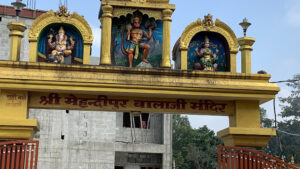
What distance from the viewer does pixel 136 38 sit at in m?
10.7

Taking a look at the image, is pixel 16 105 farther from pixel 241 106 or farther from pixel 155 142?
pixel 155 142

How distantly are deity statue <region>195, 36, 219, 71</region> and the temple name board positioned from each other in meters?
0.91

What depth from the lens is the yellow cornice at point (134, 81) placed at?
9422mm

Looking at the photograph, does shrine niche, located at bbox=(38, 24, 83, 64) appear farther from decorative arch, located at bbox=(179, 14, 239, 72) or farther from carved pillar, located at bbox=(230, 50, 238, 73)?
carved pillar, located at bbox=(230, 50, 238, 73)

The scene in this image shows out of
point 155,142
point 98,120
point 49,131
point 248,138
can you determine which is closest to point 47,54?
point 248,138

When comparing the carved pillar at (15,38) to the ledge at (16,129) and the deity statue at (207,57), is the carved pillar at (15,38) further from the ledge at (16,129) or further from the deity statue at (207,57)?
the deity statue at (207,57)

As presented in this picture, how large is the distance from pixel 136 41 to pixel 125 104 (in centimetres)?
170

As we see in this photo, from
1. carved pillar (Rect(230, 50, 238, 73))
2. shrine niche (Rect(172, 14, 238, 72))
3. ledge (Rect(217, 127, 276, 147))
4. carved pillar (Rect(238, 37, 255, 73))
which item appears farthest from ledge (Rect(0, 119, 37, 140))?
carved pillar (Rect(238, 37, 255, 73))

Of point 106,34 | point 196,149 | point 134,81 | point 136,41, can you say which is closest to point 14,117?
point 134,81

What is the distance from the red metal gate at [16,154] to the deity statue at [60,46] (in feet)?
7.27

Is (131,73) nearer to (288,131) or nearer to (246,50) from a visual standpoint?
(246,50)

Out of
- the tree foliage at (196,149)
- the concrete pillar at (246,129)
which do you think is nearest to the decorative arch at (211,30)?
the concrete pillar at (246,129)

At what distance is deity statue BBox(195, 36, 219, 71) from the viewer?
10641mm

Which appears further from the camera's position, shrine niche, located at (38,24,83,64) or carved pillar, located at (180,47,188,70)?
carved pillar, located at (180,47,188,70)
